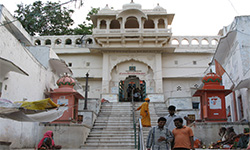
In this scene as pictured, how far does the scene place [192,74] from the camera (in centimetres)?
2266

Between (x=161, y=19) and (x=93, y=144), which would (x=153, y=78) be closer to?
(x=161, y=19)

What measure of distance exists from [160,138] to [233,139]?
4.03 m

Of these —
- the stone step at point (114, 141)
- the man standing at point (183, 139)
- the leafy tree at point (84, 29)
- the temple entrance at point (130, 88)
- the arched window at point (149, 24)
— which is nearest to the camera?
the man standing at point (183, 139)

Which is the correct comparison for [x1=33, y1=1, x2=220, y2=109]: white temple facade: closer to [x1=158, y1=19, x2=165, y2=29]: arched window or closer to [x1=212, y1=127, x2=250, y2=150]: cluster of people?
[x1=158, y1=19, x2=165, y2=29]: arched window

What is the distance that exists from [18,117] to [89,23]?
26.1 metres

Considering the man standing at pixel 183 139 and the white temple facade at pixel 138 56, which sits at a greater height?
the white temple facade at pixel 138 56

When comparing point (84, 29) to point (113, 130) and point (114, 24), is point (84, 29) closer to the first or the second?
point (114, 24)

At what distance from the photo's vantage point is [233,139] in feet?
25.7

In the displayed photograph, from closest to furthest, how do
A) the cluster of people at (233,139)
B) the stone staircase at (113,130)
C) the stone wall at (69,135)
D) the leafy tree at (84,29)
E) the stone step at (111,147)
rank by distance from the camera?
the cluster of people at (233,139)
the stone step at (111,147)
the stone staircase at (113,130)
the stone wall at (69,135)
the leafy tree at (84,29)

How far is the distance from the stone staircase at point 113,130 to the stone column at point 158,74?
6.03 metres

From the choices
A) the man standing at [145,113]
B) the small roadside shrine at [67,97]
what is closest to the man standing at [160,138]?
the man standing at [145,113]

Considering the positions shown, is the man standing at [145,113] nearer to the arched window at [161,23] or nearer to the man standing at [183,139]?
the man standing at [183,139]

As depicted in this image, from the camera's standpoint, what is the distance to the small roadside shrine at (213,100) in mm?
10719

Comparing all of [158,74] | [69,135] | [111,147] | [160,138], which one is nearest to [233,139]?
[160,138]
